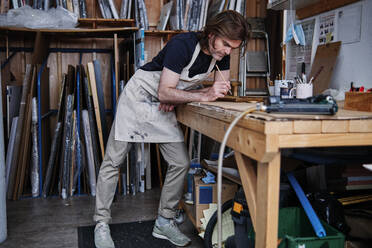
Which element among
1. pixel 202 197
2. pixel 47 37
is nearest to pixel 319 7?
pixel 202 197

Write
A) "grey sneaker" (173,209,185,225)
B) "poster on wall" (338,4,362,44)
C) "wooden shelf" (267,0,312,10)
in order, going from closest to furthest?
"poster on wall" (338,4,362,44), "wooden shelf" (267,0,312,10), "grey sneaker" (173,209,185,225)

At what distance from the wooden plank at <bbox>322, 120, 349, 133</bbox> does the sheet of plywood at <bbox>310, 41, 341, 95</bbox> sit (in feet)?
4.37

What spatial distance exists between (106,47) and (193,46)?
6.83 feet

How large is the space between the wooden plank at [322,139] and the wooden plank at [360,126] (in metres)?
0.01

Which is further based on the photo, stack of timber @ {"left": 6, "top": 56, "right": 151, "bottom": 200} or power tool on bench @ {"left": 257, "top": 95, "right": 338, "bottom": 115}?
stack of timber @ {"left": 6, "top": 56, "right": 151, "bottom": 200}

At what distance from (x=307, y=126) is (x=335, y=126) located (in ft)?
0.32

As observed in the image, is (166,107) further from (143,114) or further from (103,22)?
(103,22)

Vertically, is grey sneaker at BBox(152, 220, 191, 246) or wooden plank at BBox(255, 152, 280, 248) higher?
wooden plank at BBox(255, 152, 280, 248)

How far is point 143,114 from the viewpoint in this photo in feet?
7.46

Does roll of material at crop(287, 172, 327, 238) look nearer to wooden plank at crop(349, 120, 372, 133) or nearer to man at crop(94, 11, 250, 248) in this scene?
→ wooden plank at crop(349, 120, 372, 133)

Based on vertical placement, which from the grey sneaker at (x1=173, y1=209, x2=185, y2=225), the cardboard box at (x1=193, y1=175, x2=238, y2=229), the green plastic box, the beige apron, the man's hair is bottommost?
the grey sneaker at (x1=173, y1=209, x2=185, y2=225)

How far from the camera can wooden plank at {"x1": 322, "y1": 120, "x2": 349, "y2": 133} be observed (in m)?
1.10

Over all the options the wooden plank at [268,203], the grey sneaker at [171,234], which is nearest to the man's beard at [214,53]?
the wooden plank at [268,203]

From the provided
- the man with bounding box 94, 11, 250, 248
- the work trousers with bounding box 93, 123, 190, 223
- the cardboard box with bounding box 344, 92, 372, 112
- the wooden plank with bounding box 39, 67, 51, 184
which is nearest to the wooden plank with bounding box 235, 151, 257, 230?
the cardboard box with bounding box 344, 92, 372, 112
